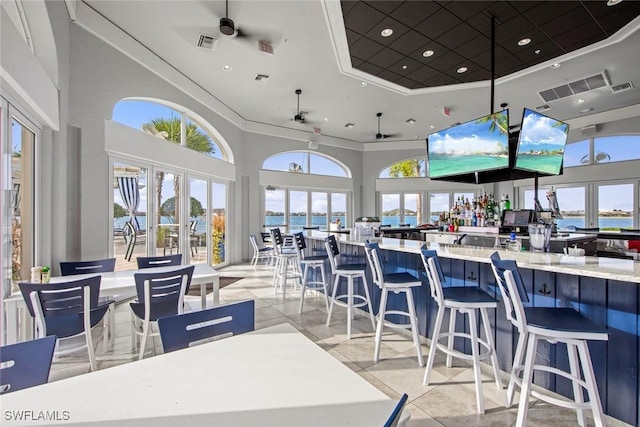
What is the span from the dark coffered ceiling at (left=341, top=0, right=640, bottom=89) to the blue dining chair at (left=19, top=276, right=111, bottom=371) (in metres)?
3.89

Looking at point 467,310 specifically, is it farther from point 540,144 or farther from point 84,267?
point 84,267

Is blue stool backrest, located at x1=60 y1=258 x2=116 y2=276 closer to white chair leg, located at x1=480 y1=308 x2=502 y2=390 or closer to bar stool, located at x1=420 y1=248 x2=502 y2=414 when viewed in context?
bar stool, located at x1=420 y1=248 x2=502 y2=414

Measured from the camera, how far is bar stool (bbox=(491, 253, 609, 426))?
160 cm

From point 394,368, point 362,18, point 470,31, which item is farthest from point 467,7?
point 394,368

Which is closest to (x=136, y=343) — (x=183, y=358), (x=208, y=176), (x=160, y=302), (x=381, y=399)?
(x=160, y=302)

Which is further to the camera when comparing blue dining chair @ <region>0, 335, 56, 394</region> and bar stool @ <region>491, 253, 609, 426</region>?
bar stool @ <region>491, 253, 609, 426</region>

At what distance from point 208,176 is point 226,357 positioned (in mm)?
6339

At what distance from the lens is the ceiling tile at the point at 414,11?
3.51 meters

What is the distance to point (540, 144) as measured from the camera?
3.42 metres

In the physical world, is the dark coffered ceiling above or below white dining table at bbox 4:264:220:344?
above

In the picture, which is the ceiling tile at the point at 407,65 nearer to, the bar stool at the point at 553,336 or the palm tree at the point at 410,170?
the bar stool at the point at 553,336

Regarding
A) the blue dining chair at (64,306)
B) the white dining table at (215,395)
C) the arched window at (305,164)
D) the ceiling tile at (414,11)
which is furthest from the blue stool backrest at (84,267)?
the arched window at (305,164)

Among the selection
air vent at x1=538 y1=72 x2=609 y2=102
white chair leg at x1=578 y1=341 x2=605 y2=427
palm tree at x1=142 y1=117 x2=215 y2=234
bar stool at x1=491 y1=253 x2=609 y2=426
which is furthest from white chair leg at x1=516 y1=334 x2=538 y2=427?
air vent at x1=538 y1=72 x2=609 y2=102

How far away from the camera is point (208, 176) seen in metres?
6.95
